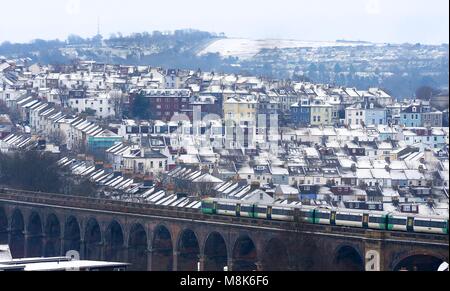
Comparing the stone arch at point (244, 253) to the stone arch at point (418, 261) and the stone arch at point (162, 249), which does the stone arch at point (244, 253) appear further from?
the stone arch at point (418, 261)

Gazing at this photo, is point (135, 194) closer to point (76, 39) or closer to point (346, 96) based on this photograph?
point (346, 96)

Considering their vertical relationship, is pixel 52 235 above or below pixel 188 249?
below

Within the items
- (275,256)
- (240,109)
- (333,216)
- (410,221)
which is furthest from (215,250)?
(240,109)

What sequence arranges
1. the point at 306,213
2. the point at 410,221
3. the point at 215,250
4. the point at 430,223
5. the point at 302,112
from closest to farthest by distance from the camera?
the point at 430,223 → the point at 410,221 → the point at 306,213 → the point at 215,250 → the point at 302,112

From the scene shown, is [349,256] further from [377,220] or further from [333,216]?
[333,216]

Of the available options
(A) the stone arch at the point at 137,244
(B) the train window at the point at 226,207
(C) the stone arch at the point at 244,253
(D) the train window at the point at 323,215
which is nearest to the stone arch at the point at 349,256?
(D) the train window at the point at 323,215

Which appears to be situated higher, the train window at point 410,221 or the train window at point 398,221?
the train window at point 410,221
